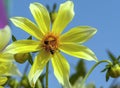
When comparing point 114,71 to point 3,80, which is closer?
point 3,80

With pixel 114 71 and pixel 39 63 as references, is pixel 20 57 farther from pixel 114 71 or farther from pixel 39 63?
pixel 114 71

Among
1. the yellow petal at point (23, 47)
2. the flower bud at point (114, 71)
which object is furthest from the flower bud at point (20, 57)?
the flower bud at point (114, 71)

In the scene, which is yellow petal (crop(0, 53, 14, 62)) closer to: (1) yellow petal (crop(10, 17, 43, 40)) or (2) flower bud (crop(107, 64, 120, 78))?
(1) yellow petal (crop(10, 17, 43, 40))

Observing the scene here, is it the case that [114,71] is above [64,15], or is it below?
below

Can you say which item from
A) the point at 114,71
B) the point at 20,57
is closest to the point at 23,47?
the point at 20,57

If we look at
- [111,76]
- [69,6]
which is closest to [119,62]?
[111,76]
